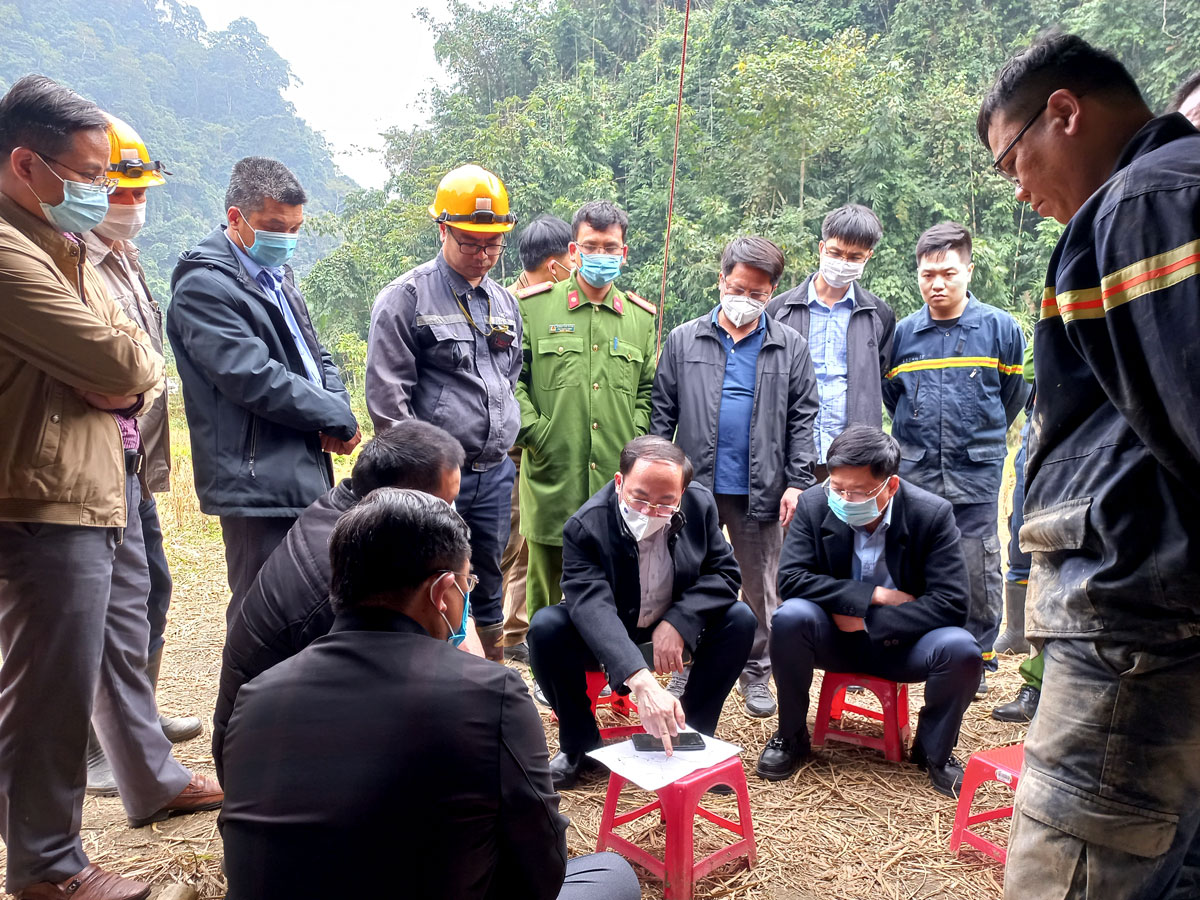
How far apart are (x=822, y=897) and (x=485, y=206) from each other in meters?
2.62

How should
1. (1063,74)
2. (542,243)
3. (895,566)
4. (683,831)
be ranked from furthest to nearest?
(542,243) < (895,566) < (683,831) < (1063,74)

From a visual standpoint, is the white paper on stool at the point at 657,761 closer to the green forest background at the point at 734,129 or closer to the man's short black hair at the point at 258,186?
the man's short black hair at the point at 258,186

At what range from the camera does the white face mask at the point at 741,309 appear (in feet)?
12.5

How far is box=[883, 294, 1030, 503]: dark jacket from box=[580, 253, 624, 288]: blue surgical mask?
56.1 inches

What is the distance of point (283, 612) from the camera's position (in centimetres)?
204

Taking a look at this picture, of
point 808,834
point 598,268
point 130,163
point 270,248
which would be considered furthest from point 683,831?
point 130,163

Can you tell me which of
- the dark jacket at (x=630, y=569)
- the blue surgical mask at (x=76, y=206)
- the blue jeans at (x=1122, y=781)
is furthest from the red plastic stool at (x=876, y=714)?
the blue surgical mask at (x=76, y=206)

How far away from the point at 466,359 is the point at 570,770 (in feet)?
5.11

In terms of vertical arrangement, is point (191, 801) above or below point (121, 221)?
below

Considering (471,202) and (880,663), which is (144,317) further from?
(880,663)

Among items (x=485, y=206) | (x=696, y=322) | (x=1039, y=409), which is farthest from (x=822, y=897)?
(x=485, y=206)

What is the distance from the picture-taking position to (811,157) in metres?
15.1

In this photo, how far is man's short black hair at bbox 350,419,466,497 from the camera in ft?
7.18

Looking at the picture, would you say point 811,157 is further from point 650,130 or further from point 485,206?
point 485,206
